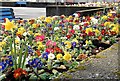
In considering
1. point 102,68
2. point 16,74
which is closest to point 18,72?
point 16,74

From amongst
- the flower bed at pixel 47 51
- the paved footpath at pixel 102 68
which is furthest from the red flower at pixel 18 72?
the paved footpath at pixel 102 68

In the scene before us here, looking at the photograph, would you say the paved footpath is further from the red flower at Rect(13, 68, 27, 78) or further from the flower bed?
the red flower at Rect(13, 68, 27, 78)

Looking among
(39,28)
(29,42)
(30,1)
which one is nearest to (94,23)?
(39,28)

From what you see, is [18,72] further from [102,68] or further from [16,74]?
[102,68]

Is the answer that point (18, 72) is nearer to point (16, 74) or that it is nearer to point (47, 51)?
point (16, 74)

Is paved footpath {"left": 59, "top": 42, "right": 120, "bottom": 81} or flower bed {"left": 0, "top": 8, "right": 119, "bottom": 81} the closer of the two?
paved footpath {"left": 59, "top": 42, "right": 120, "bottom": 81}

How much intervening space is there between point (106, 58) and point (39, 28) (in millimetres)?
2204

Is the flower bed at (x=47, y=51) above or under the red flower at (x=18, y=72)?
under

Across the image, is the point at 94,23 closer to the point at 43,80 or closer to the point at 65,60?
the point at 65,60

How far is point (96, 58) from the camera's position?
7.55 feet

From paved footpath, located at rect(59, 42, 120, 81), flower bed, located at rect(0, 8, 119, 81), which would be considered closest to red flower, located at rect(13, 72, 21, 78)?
flower bed, located at rect(0, 8, 119, 81)

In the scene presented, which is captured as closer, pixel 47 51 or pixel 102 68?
pixel 102 68

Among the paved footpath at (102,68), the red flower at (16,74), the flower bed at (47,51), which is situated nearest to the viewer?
the paved footpath at (102,68)

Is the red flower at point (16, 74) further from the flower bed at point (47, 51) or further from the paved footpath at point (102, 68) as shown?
the paved footpath at point (102, 68)
